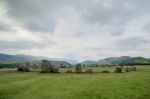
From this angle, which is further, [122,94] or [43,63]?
[43,63]

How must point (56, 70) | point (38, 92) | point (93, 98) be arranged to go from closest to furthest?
1. point (93, 98)
2. point (38, 92)
3. point (56, 70)

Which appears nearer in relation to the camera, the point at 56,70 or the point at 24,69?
the point at 56,70

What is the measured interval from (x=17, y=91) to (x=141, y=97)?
1646cm

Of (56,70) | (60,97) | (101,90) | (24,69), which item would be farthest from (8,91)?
(24,69)

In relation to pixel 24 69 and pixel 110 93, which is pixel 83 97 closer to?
pixel 110 93

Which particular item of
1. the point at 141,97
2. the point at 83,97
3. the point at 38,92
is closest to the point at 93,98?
the point at 83,97

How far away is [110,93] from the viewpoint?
24.9 m

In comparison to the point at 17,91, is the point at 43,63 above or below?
above

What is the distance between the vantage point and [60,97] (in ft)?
76.9

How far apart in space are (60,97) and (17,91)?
7.18 meters

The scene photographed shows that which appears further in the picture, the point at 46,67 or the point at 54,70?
the point at 46,67

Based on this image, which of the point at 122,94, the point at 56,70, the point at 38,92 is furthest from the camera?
the point at 56,70

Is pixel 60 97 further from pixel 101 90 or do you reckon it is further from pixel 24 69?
pixel 24 69

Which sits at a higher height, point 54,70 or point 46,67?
point 46,67
